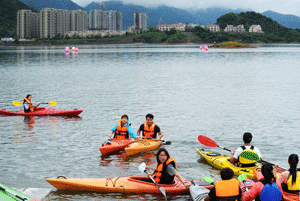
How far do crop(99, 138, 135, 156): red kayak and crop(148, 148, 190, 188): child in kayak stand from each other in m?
4.50

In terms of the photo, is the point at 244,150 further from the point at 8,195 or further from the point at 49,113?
the point at 49,113

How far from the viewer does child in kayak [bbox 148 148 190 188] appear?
368 inches

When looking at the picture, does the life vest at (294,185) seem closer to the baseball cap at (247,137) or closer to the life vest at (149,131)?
the baseball cap at (247,137)

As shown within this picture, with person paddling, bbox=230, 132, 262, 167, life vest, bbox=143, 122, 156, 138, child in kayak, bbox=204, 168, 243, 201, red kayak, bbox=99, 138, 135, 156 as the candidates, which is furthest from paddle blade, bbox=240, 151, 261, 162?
red kayak, bbox=99, 138, 135, 156

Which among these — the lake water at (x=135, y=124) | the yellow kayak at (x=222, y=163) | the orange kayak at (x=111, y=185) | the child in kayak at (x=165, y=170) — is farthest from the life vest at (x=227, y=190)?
the yellow kayak at (x=222, y=163)

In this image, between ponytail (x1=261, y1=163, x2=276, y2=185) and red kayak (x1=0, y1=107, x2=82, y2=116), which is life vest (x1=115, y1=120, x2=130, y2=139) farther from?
ponytail (x1=261, y1=163, x2=276, y2=185)

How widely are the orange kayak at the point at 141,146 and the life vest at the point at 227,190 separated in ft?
22.7

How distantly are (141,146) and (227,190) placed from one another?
7283mm

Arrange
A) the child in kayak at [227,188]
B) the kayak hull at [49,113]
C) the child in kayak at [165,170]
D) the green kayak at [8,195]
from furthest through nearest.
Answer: the kayak hull at [49,113] < the child in kayak at [165,170] < the child in kayak at [227,188] < the green kayak at [8,195]

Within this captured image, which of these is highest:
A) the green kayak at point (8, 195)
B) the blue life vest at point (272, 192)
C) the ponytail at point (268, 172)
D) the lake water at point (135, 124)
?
the ponytail at point (268, 172)

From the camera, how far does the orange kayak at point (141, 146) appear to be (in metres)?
14.1

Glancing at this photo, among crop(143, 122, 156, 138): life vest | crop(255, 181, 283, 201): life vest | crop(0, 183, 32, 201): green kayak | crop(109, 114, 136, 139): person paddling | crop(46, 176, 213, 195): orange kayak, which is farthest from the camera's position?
crop(143, 122, 156, 138): life vest

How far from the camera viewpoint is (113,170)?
→ 41.9ft

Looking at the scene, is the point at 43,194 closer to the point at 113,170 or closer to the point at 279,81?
the point at 113,170
